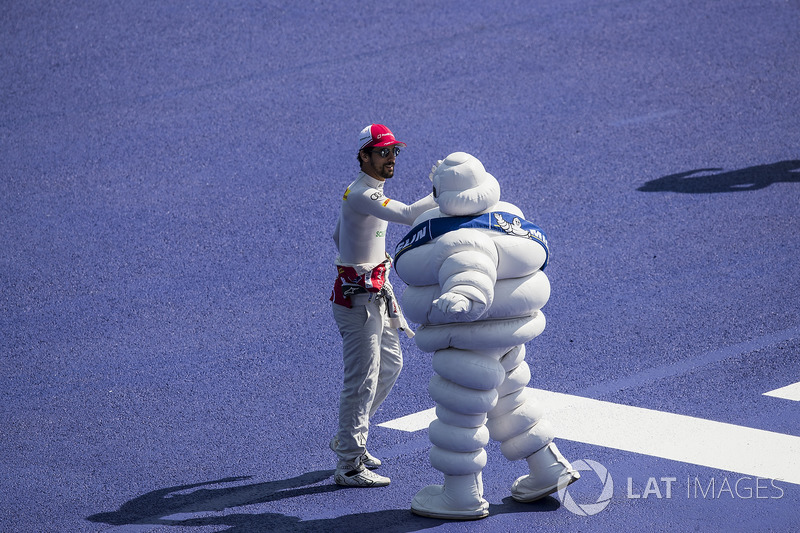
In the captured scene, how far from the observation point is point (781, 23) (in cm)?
1457

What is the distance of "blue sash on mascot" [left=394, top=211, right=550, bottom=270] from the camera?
5484 millimetres

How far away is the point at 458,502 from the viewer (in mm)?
5594

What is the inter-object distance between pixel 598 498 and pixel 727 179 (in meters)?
5.81

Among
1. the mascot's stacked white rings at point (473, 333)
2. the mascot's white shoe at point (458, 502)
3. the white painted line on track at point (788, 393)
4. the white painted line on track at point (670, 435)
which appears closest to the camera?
the mascot's stacked white rings at point (473, 333)

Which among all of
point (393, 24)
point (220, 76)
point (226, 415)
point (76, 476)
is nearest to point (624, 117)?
point (393, 24)

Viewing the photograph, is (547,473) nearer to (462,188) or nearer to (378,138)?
(462,188)

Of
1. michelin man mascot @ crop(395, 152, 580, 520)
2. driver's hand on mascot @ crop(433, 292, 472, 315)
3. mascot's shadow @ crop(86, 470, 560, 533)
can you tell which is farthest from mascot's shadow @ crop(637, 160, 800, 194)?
driver's hand on mascot @ crop(433, 292, 472, 315)

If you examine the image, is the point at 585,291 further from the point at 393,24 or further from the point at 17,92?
the point at 17,92

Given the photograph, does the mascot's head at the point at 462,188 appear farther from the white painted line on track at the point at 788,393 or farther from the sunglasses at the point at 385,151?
the white painted line on track at the point at 788,393

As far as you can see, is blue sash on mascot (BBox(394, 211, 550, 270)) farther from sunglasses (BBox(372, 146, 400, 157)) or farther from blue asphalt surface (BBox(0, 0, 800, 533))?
blue asphalt surface (BBox(0, 0, 800, 533))

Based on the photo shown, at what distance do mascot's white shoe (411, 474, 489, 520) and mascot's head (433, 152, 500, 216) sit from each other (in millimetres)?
1548

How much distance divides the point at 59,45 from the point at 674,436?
10429 mm

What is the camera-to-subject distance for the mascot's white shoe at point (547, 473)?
224 inches

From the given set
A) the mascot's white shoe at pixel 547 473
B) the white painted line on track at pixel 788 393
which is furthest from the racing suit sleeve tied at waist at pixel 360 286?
the white painted line on track at pixel 788 393
